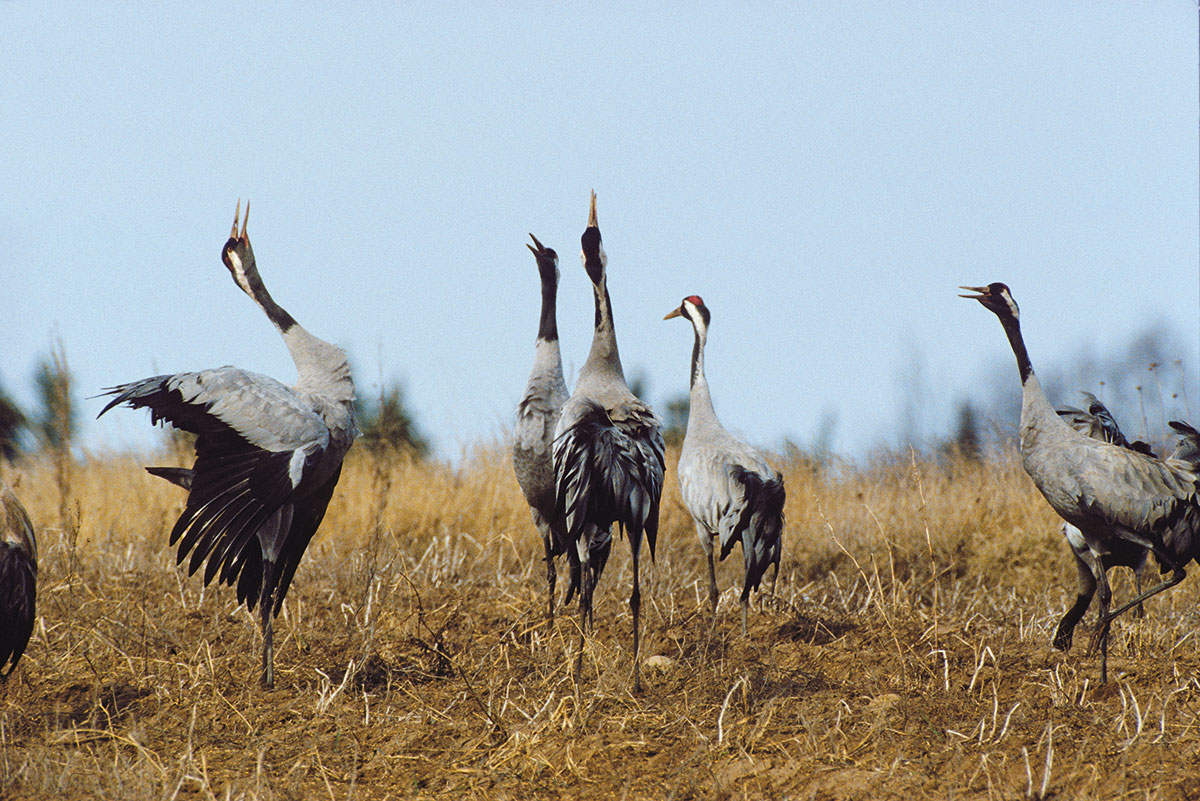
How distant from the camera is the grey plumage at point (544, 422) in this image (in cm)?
573

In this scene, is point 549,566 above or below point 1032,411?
below

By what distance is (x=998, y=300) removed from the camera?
5703mm

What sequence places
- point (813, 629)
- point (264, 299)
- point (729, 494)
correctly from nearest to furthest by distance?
point (264, 299) < point (813, 629) < point (729, 494)

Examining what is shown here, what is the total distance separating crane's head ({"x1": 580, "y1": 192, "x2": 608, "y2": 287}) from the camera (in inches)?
216

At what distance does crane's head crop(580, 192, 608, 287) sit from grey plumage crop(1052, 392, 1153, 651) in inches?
107

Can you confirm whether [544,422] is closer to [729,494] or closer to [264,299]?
[729,494]

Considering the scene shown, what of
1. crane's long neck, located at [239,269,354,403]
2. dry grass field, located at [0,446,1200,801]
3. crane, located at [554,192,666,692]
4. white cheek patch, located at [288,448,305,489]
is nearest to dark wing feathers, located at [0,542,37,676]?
dry grass field, located at [0,446,1200,801]

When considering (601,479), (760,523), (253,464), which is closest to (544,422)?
(601,479)

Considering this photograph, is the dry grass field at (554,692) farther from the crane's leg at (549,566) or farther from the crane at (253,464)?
the crane at (253,464)

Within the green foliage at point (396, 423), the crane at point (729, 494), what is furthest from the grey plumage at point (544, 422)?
the green foliage at point (396, 423)

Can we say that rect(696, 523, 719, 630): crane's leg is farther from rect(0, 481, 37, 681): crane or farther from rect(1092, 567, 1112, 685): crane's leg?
rect(0, 481, 37, 681): crane

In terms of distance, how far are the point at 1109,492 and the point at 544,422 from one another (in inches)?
112

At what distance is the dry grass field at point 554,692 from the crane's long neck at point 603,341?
127cm

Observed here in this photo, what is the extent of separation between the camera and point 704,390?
274 inches
